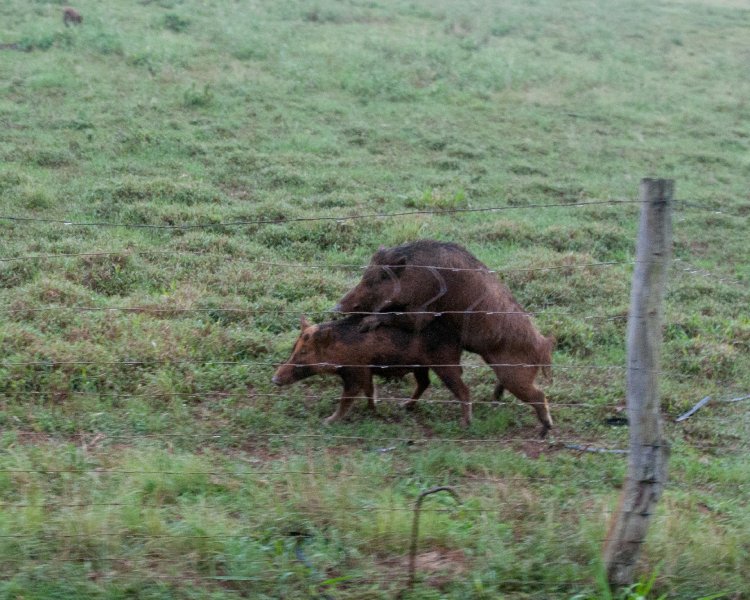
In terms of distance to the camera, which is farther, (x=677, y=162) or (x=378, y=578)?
(x=677, y=162)

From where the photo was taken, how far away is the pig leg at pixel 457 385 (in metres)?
6.72

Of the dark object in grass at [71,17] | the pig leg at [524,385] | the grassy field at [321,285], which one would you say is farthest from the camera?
the dark object in grass at [71,17]

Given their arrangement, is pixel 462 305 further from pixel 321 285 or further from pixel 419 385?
pixel 321 285

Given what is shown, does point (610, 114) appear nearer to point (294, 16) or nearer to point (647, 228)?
point (294, 16)

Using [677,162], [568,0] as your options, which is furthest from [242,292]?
[568,0]

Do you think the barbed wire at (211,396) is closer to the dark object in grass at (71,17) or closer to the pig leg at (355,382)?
the pig leg at (355,382)

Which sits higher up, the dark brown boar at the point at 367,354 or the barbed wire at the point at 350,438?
the dark brown boar at the point at 367,354

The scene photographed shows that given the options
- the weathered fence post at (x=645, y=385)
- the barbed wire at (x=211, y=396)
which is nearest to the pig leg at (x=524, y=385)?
the barbed wire at (x=211, y=396)

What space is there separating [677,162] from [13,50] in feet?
34.6

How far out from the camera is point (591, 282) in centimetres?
891

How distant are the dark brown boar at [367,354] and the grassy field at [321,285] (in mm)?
241

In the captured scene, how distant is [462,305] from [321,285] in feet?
6.68

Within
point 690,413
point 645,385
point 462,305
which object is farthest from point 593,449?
point 645,385

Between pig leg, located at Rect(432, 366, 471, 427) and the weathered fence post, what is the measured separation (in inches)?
116
